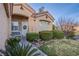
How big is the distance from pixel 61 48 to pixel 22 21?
0.73 metres

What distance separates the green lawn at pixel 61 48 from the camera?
3.20 m

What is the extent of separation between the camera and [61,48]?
3213mm

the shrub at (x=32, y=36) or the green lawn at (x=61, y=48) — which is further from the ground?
the shrub at (x=32, y=36)

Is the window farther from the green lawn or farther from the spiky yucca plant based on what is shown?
the green lawn

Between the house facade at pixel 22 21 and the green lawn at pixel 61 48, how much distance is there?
248 millimetres

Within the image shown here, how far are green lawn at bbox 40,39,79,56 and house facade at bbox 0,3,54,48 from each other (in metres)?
0.25

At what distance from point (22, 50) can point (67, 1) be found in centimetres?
101

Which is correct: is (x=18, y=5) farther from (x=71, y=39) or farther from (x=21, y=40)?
(x=71, y=39)

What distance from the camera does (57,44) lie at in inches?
127

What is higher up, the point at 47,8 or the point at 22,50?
the point at 47,8

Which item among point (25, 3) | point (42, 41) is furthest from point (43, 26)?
point (25, 3)

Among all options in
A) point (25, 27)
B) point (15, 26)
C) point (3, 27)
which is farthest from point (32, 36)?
point (3, 27)

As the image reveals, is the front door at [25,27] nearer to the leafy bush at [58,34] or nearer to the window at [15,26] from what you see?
the window at [15,26]

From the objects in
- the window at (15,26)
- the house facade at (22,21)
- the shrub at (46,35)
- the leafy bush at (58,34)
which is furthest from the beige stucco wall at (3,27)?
the leafy bush at (58,34)
